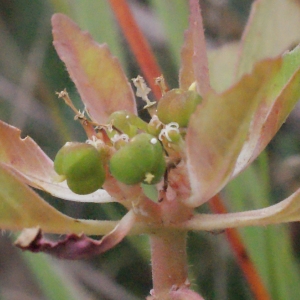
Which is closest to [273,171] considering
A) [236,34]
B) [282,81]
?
[236,34]

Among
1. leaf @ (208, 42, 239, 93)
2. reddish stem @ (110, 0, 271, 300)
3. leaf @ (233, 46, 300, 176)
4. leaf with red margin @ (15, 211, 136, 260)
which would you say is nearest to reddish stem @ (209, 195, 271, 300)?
reddish stem @ (110, 0, 271, 300)

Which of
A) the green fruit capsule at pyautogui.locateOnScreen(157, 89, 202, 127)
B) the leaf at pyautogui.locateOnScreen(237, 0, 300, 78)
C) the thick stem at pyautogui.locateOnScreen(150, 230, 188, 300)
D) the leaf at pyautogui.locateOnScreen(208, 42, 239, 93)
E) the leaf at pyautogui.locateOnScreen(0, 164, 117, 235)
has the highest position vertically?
the green fruit capsule at pyautogui.locateOnScreen(157, 89, 202, 127)

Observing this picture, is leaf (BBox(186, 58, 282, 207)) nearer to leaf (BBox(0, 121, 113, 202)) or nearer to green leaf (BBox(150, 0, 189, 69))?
leaf (BBox(0, 121, 113, 202))

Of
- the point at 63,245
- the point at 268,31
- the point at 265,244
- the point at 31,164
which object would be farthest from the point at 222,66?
the point at 63,245

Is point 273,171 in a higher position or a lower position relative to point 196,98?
lower

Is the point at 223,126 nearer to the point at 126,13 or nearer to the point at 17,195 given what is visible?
the point at 17,195

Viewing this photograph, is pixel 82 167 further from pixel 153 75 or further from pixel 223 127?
pixel 153 75
